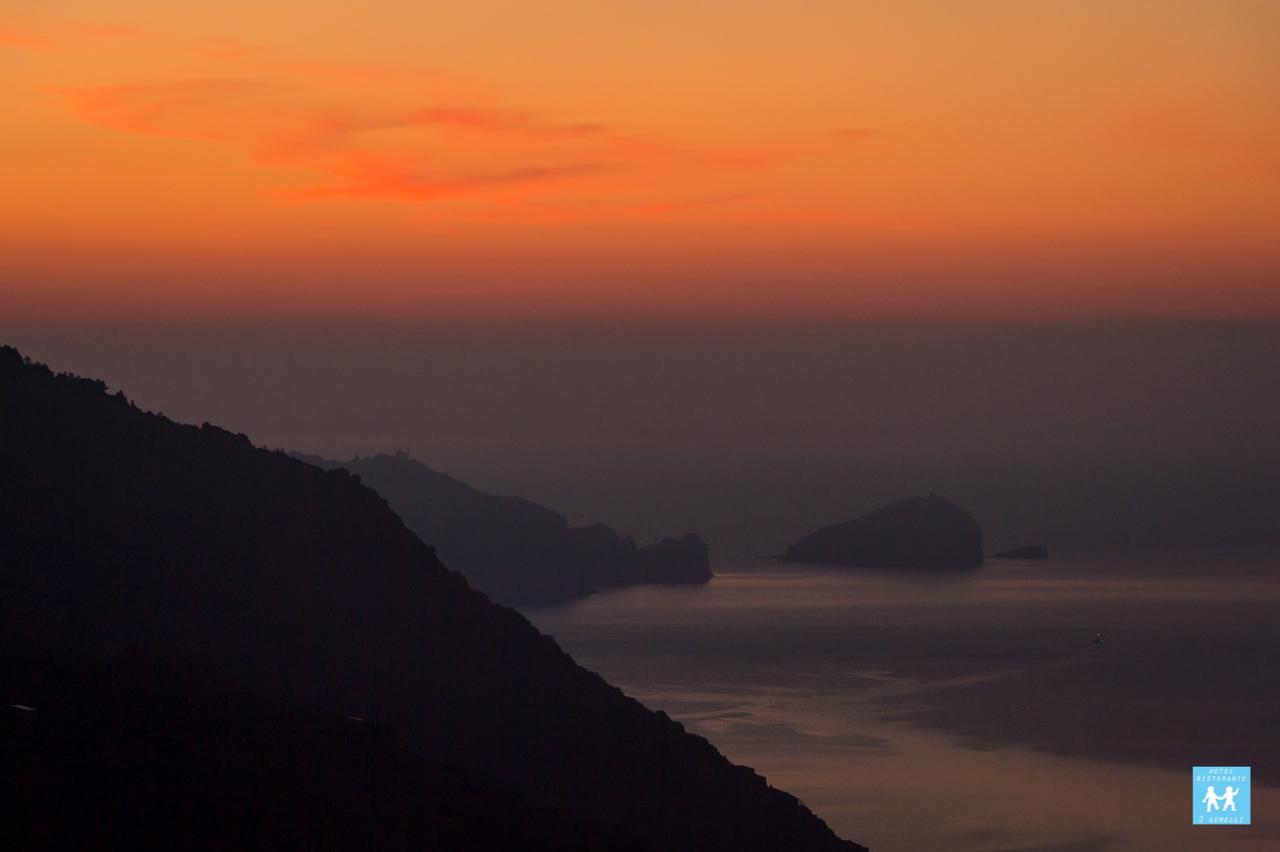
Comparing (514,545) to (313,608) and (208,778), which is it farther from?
(208,778)

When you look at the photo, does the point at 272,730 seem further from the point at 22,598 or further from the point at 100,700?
the point at 22,598

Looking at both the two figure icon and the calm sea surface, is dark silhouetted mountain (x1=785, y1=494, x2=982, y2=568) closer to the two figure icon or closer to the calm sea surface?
the calm sea surface

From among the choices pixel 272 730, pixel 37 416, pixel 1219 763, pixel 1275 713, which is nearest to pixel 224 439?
pixel 37 416

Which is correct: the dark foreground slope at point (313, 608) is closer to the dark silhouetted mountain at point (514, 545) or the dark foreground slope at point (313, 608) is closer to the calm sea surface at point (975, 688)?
the calm sea surface at point (975, 688)

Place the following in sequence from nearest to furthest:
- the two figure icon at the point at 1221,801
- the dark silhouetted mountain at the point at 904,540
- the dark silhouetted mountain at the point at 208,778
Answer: the dark silhouetted mountain at the point at 208,778, the two figure icon at the point at 1221,801, the dark silhouetted mountain at the point at 904,540

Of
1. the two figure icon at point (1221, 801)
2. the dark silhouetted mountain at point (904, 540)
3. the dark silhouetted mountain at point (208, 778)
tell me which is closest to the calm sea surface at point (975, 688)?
the two figure icon at point (1221, 801)

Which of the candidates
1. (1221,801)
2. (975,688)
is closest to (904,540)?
(975,688)
